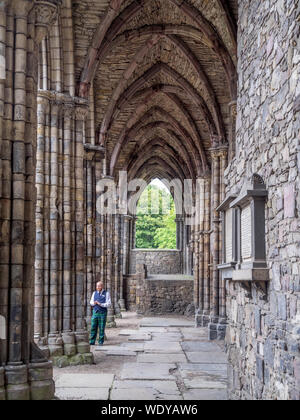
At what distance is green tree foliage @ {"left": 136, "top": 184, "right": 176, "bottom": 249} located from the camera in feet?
164

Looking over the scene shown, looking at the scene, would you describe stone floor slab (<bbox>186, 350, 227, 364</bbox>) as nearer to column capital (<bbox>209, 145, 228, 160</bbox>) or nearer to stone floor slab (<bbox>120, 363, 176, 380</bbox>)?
stone floor slab (<bbox>120, 363, 176, 380</bbox>)

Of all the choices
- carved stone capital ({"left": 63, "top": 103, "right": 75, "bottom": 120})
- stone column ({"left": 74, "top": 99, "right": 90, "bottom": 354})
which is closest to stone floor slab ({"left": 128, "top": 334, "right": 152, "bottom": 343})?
stone column ({"left": 74, "top": 99, "right": 90, "bottom": 354})

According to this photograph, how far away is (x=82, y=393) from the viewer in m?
8.18

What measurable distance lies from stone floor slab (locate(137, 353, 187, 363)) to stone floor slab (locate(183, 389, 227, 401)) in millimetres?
3104

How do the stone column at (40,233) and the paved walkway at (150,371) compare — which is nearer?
the paved walkway at (150,371)

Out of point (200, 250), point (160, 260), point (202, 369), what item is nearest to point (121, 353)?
point (202, 369)

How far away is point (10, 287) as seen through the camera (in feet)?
22.5

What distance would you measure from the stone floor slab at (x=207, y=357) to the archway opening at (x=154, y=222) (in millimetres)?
37017

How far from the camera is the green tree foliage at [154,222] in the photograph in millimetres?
49969

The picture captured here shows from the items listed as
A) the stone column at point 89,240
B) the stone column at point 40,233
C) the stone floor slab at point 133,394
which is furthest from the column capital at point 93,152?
the stone floor slab at point 133,394

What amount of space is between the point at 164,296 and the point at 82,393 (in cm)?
1615

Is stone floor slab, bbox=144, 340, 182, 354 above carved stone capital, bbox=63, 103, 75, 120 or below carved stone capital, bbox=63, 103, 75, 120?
below

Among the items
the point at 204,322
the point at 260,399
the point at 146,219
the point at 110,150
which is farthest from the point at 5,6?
the point at 146,219

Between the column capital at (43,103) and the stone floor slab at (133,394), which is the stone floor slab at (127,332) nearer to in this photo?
the column capital at (43,103)
